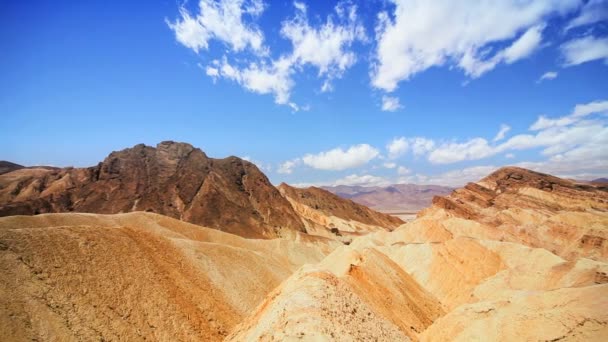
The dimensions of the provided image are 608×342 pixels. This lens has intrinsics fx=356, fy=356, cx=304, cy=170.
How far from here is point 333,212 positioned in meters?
143

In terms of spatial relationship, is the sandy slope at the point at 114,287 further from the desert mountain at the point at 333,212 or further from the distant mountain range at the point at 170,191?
the desert mountain at the point at 333,212

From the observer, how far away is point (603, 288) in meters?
15.4

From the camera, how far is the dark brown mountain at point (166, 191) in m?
85.5

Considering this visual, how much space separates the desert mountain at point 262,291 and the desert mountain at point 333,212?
8561 centimetres

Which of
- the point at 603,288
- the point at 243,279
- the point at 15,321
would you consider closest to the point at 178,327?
the point at 15,321

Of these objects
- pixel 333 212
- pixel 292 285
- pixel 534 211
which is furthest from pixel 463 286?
pixel 333 212

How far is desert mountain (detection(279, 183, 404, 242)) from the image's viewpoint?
130 m

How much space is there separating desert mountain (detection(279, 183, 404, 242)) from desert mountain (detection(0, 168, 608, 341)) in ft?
281

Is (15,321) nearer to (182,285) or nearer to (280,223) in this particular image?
(182,285)

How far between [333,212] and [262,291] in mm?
114454

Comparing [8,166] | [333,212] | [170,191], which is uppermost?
[8,166]

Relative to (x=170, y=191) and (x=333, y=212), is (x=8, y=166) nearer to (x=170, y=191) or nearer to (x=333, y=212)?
(x=170, y=191)

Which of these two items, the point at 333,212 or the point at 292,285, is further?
the point at 333,212

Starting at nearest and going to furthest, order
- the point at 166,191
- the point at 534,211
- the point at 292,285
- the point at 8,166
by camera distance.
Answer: the point at 292,285, the point at 534,211, the point at 166,191, the point at 8,166
